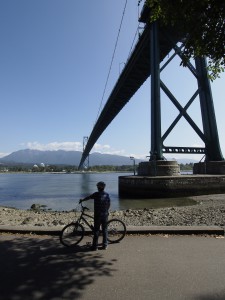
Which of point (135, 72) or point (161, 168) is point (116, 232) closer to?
point (161, 168)

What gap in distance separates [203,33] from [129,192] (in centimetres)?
2365

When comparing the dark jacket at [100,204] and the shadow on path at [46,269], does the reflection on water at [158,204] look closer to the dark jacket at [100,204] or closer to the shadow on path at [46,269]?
the dark jacket at [100,204]

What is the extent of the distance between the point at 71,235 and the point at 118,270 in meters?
1.88

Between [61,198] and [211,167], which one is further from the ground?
[211,167]

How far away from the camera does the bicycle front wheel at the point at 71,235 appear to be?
631 centimetres

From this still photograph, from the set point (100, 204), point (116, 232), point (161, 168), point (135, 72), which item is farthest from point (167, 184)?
point (100, 204)

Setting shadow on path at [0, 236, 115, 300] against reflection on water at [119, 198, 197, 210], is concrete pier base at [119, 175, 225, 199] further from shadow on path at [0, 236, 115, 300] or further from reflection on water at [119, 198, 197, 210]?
shadow on path at [0, 236, 115, 300]

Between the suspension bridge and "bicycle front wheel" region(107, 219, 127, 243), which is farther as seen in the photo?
the suspension bridge

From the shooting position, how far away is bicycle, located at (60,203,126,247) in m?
6.36

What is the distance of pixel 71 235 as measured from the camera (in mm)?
6520

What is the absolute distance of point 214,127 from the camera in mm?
33125

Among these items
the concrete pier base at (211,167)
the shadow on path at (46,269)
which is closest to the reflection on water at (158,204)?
the concrete pier base at (211,167)

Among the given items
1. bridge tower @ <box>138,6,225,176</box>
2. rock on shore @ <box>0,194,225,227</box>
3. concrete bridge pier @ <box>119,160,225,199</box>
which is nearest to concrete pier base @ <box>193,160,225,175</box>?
bridge tower @ <box>138,6,225,176</box>

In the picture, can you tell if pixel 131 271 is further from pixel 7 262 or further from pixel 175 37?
pixel 175 37
